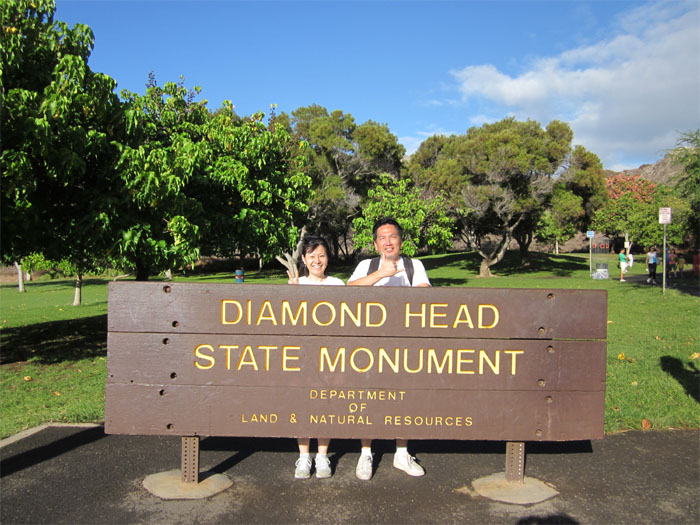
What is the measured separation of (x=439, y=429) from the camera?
342 cm

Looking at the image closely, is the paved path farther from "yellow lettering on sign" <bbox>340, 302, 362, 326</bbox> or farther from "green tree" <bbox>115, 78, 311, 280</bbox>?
"green tree" <bbox>115, 78, 311, 280</bbox>

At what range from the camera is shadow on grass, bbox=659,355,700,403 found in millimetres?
5748

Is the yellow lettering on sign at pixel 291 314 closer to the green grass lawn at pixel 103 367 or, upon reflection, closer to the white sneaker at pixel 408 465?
the white sneaker at pixel 408 465

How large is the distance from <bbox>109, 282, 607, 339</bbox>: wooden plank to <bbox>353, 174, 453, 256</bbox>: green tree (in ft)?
61.8

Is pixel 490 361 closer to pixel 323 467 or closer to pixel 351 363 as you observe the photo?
pixel 351 363

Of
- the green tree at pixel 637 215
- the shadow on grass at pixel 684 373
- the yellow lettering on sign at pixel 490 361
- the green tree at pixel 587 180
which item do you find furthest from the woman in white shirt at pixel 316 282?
the green tree at pixel 587 180

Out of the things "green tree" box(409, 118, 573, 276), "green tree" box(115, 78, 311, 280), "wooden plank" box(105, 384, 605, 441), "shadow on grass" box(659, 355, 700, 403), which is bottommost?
"shadow on grass" box(659, 355, 700, 403)

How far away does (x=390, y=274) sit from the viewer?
146 inches

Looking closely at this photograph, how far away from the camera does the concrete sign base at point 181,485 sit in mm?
3387

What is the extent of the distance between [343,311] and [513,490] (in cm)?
164

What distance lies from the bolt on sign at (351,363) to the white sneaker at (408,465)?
Answer: 1.46 ft

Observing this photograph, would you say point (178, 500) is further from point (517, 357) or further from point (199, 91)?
point (199, 91)

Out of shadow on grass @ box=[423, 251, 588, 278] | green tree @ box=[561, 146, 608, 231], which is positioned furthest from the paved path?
green tree @ box=[561, 146, 608, 231]

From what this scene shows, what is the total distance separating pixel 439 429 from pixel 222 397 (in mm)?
1447
